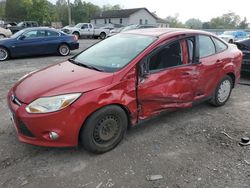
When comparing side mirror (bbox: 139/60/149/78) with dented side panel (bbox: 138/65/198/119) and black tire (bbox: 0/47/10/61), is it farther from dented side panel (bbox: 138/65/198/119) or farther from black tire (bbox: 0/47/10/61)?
black tire (bbox: 0/47/10/61)

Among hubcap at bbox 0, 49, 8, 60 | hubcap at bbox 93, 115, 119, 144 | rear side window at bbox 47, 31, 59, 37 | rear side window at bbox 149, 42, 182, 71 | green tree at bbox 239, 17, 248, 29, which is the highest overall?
green tree at bbox 239, 17, 248, 29

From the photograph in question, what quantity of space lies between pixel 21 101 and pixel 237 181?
277cm

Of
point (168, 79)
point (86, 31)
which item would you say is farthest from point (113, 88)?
point (86, 31)

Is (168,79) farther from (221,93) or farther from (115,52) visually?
(221,93)

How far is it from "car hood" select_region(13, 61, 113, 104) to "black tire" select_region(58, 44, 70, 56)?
9.14 m

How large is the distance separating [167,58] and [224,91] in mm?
1902

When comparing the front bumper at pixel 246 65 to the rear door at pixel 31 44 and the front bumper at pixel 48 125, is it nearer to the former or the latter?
the front bumper at pixel 48 125

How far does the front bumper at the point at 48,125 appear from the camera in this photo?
3.18m

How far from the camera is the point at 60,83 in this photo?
3.45m

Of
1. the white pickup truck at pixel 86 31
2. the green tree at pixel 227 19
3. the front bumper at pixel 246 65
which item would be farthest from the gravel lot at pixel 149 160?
the green tree at pixel 227 19

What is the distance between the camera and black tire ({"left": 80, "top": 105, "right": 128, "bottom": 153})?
3395 millimetres

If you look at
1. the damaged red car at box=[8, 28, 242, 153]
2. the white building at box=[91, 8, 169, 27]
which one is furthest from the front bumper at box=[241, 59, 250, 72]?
the white building at box=[91, 8, 169, 27]

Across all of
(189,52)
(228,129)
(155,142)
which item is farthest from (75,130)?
(228,129)

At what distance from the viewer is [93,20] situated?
222ft
